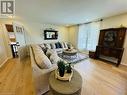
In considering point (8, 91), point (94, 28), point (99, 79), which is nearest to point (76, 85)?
point (99, 79)

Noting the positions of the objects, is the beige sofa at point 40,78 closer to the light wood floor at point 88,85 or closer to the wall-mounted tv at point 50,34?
the light wood floor at point 88,85

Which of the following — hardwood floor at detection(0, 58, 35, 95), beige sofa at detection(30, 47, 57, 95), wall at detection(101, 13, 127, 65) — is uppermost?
wall at detection(101, 13, 127, 65)

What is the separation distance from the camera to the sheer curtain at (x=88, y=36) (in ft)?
15.7

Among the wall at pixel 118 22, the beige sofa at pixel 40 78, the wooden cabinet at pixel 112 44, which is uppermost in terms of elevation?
the wall at pixel 118 22

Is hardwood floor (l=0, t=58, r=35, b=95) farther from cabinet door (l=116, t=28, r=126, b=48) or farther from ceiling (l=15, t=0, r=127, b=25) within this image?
cabinet door (l=116, t=28, r=126, b=48)

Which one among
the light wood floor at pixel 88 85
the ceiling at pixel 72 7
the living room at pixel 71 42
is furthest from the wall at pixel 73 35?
the light wood floor at pixel 88 85

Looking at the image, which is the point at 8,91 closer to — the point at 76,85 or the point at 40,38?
the point at 76,85

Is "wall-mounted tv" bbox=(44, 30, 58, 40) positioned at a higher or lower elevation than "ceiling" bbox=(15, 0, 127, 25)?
lower

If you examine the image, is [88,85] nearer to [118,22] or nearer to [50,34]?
[118,22]

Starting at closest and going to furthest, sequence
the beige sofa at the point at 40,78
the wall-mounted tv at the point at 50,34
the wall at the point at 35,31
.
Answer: the beige sofa at the point at 40,78
the wall at the point at 35,31
the wall-mounted tv at the point at 50,34

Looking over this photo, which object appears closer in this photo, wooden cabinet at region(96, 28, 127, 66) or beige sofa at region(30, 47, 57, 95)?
beige sofa at region(30, 47, 57, 95)

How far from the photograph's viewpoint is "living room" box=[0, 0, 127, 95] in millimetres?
1882

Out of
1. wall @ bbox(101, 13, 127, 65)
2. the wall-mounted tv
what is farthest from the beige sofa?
the wall-mounted tv

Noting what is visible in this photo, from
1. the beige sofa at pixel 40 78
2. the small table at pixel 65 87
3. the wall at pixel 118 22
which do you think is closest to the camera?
the small table at pixel 65 87
